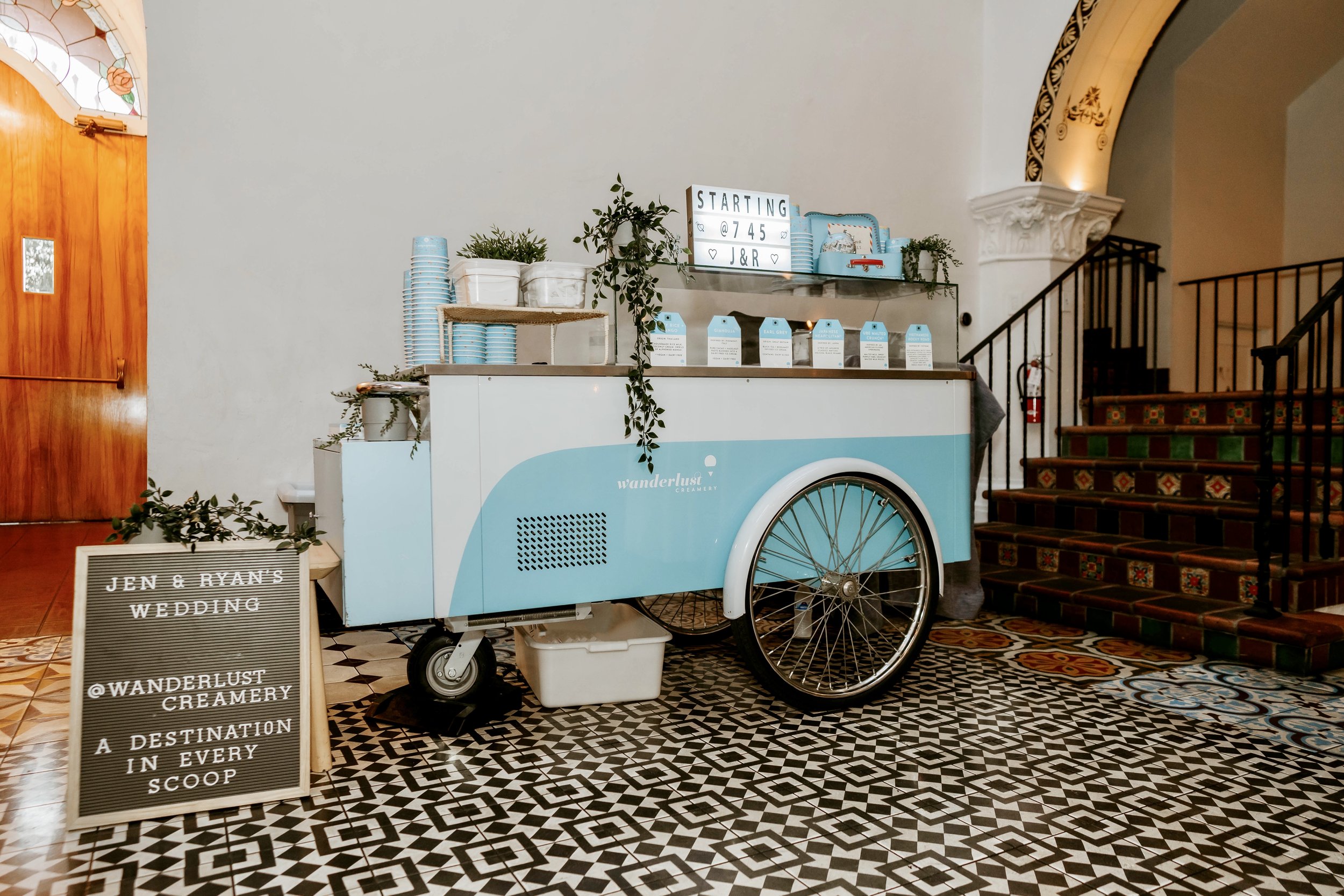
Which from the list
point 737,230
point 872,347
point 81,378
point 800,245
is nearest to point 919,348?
point 872,347

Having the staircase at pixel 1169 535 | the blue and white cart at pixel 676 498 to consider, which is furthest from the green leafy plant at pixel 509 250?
the staircase at pixel 1169 535

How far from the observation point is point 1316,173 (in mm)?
6723

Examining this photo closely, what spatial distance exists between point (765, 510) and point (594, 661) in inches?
27.5

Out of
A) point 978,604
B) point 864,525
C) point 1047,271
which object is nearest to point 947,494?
point 864,525

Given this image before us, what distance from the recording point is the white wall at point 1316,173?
6613 mm

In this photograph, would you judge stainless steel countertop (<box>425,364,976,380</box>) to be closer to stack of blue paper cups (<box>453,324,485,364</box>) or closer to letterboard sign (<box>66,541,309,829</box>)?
stack of blue paper cups (<box>453,324,485,364</box>)

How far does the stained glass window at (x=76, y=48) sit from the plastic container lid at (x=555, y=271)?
5131 millimetres

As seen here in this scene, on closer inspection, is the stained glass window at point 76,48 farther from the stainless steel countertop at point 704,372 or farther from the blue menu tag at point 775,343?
the blue menu tag at point 775,343

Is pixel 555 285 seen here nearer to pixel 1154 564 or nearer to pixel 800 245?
pixel 800 245

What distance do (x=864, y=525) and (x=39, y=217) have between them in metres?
5.89

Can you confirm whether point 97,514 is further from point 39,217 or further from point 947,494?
point 947,494

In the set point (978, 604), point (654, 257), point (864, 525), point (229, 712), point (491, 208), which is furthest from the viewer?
point (491, 208)

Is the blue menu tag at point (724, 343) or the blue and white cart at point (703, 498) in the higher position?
the blue menu tag at point (724, 343)

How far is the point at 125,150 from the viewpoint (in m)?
5.79
